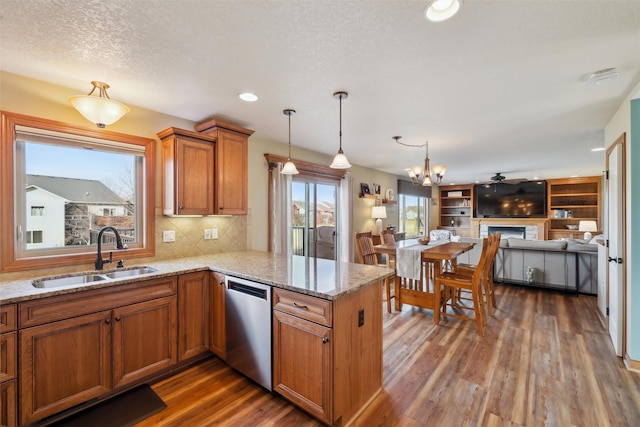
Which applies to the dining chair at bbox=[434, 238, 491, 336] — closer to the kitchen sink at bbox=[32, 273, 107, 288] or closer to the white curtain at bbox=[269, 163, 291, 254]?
the white curtain at bbox=[269, 163, 291, 254]

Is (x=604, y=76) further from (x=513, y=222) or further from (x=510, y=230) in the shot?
(x=510, y=230)

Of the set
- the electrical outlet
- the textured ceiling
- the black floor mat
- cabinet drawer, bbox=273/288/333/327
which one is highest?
the textured ceiling

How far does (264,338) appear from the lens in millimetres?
2064

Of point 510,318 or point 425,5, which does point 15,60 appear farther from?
point 510,318

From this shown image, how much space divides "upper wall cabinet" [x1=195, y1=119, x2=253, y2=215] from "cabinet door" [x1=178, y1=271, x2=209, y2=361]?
0.79 metres

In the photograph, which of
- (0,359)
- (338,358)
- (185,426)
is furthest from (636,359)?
(0,359)

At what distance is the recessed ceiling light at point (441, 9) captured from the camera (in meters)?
1.39

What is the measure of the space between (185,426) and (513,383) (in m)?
2.42

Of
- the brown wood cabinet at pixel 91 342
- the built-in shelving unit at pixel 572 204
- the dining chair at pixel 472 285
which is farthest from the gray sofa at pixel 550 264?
the brown wood cabinet at pixel 91 342

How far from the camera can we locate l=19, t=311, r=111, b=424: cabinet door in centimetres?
169

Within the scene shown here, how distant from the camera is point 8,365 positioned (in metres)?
1.61

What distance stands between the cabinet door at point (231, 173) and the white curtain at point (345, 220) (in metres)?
2.52

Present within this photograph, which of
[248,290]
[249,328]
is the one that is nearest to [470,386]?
[249,328]

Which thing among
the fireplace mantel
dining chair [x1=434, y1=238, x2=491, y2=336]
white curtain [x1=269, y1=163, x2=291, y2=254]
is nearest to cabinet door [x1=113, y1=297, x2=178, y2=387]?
white curtain [x1=269, y1=163, x2=291, y2=254]
